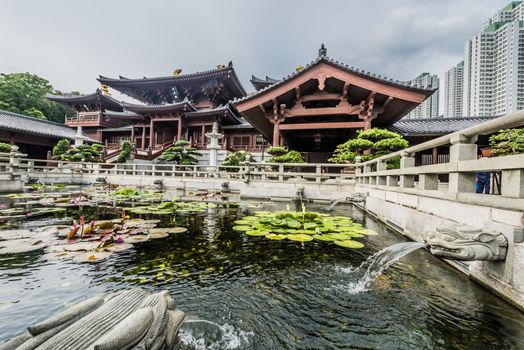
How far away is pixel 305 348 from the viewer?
5.98 feet

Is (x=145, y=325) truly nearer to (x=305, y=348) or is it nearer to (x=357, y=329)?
(x=305, y=348)

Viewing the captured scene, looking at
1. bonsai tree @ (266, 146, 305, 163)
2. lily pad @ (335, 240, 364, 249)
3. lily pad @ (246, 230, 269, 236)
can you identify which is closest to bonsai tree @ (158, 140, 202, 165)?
bonsai tree @ (266, 146, 305, 163)

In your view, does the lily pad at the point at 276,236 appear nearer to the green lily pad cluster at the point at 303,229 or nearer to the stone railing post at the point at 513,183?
the green lily pad cluster at the point at 303,229

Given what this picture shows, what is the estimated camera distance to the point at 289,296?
8.35ft

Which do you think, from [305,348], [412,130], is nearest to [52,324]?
[305,348]

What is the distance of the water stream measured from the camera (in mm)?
2828

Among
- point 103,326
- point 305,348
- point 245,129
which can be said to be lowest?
point 305,348

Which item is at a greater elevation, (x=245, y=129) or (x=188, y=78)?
(x=188, y=78)

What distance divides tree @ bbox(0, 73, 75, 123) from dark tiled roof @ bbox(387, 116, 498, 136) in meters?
47.7

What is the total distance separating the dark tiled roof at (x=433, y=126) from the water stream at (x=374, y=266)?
1264cm

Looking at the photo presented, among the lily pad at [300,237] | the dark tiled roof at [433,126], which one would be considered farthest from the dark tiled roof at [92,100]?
the lily pad at [300,237]

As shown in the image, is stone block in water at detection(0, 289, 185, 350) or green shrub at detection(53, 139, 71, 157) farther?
green shrub at detection(53, 139, 71, 157)

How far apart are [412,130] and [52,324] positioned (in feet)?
56.8

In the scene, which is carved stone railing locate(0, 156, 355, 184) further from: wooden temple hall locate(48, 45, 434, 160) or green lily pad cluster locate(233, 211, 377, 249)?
green lily pad cluster locate(233, 211, 377, 249)
